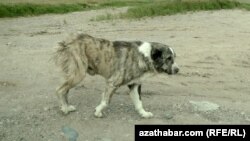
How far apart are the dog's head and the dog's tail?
1223 mm

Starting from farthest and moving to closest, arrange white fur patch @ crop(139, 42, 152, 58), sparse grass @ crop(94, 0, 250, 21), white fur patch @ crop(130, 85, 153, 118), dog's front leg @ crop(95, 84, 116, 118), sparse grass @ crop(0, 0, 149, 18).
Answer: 1. sparse grass @ crop(0, 0, 149, 18)
2. sparse grass @ crop(94, 0, 250, 21)
3. white fur patch @ crop(130, 85, 153, 118)
4. white fur patch @ crop(139, 42, 152, 58)
5. dog's front leg @ crop(95, 84, 116, 118)

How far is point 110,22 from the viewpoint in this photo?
24.8m

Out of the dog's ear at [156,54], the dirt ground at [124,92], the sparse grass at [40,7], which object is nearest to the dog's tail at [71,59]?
the dirt ground at [124,92]

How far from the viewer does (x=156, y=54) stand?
8.90 metres

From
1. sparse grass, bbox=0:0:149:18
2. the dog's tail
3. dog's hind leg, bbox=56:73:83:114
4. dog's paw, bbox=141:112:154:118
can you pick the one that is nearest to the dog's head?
dog's paw, bbox=141:112:154:118

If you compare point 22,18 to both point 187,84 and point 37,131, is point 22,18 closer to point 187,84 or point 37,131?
point 187,84

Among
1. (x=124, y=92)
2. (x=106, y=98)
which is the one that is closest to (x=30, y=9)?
(x=124, y=92)

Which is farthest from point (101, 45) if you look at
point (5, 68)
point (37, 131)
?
point (5, 68)

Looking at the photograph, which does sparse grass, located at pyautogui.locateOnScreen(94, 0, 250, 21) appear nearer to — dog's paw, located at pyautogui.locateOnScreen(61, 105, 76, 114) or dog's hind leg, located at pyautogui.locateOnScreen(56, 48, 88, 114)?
dog's paw, located at pyautogui.locateOnScreen(61, 105, 76, 114)

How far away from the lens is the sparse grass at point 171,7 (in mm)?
27958

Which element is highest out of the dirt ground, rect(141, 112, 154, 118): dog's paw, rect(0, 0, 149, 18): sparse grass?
rect(141, 112, 154, 118): dog's paw

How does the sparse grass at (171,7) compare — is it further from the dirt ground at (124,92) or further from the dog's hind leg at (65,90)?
the dog's hind leg at (65,90)

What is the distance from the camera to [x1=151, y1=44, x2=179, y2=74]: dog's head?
888 cm

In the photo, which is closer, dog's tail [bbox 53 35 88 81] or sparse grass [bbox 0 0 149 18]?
dog's tail [bbox 53 35 88 81]
